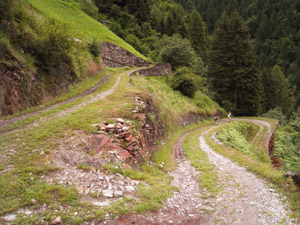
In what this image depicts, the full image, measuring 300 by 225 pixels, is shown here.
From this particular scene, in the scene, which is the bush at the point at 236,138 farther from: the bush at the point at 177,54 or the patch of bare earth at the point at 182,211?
the bush at the point at 177,54

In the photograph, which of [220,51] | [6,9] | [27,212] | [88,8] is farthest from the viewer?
[88,8]

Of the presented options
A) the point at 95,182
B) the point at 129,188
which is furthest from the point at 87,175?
the point at 129,188

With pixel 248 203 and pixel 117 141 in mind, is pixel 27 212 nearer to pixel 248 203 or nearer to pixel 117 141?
pixel 117 141

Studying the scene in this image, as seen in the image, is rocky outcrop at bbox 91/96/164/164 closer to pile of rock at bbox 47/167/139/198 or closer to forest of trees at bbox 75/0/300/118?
pile of rock at bbox 47/167/139/198

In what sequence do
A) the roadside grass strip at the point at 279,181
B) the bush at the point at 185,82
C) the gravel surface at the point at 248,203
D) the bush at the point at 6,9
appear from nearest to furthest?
1. the gravel surface at the point at 248,203
2. the roadside grass strip at the point at 279,181
3. the bush at the point at 6,9
4. the bush at the point at 185,82

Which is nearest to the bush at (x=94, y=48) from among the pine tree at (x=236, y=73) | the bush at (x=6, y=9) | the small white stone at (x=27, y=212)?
the bush at (x=6, y=9)

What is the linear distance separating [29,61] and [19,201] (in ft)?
35.0

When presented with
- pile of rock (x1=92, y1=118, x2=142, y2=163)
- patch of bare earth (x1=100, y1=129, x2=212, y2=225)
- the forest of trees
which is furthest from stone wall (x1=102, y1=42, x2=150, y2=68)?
patch of bare earth (x1=100, y1=129, x2=212, y2=225)

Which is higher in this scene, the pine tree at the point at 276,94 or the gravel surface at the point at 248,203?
the gravel surface at the point at 248,203

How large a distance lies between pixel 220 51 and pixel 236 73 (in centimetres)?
638

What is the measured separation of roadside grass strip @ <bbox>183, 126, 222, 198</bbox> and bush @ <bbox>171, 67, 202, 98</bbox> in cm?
1511

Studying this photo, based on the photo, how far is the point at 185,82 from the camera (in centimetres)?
2831

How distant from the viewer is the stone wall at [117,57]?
31462 mm

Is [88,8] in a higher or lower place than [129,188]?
higher
